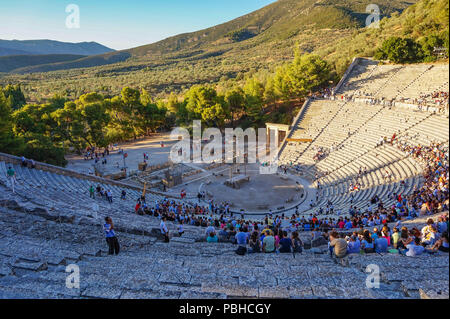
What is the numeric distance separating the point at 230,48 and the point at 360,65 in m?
93.1

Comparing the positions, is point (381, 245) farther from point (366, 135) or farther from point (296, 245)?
point (366, 135)

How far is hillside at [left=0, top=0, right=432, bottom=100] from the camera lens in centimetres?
7701

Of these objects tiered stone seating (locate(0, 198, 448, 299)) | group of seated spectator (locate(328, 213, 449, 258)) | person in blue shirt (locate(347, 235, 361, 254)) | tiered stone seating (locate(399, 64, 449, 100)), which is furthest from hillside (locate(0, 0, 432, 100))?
tiered stone seating (locate(0, 198, 448, 299))

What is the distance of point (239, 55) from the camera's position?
109000 mm

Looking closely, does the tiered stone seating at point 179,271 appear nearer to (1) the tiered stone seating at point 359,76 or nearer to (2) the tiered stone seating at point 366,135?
(2) the tiered stone seating at point 366,135

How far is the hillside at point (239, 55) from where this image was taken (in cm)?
7701

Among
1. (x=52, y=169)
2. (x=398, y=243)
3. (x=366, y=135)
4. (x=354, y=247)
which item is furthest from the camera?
(x=366, y=135)

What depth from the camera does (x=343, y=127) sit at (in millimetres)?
30359

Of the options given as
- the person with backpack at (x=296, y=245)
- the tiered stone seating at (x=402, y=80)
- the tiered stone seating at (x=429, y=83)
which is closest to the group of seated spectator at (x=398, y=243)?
the person with backpack at (x=296, y=245)

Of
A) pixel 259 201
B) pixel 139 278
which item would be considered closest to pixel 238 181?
pixel 259 201

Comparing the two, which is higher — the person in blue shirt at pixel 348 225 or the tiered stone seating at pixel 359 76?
the tiered stone seating at pixel 359 76

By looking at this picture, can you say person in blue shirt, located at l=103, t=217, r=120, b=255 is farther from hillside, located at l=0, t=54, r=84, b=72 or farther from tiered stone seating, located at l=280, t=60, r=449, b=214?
hillside, located at l=0, t=54, r=84, b=72

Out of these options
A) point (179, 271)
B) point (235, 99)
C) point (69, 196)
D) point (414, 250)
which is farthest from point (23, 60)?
point (414, 250)
